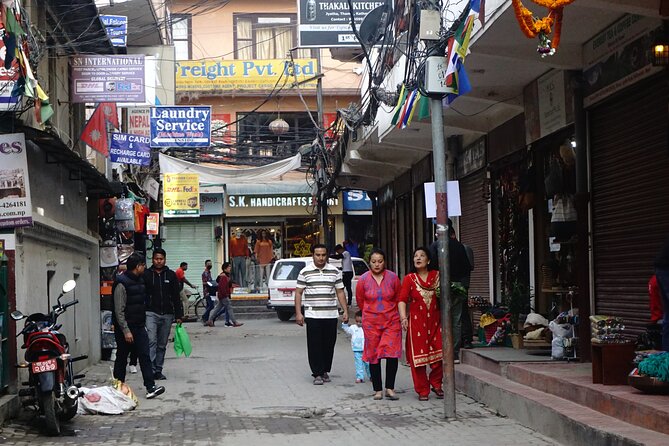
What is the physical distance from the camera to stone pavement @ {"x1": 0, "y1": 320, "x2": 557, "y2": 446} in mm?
8812

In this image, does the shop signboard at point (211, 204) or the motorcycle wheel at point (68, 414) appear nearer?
the motorcycle wheel at point (68, 414)

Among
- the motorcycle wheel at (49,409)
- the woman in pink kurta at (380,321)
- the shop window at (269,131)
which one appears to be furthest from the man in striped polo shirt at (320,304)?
the shop window at (269,131)

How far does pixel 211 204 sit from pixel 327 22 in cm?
1776

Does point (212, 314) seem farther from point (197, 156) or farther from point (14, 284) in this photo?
point (14, 284)

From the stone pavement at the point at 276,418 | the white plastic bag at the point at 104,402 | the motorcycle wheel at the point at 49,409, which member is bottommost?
the stone pavement at the point at 276,418

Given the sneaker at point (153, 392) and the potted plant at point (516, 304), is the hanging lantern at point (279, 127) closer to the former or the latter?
the potted plant at point (516, 304)

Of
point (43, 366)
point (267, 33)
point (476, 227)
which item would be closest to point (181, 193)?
point (267, 33)

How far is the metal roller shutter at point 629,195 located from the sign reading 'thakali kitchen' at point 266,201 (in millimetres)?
25487

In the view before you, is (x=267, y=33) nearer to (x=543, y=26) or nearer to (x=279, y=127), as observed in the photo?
(x=279, y=127)

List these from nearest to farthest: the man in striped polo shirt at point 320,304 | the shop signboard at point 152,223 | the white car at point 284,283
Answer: the man in striped polo shirt at point 320,304 → the white car at point 284,283 → the shop signboard at point 152,223

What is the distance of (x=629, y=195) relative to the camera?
33.9ft

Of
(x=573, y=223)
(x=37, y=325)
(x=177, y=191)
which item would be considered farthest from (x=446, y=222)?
(x=177, y=191)

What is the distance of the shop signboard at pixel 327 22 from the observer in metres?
19.5

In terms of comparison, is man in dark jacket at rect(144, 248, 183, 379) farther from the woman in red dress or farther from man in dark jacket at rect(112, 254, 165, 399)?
the woman in red dress
